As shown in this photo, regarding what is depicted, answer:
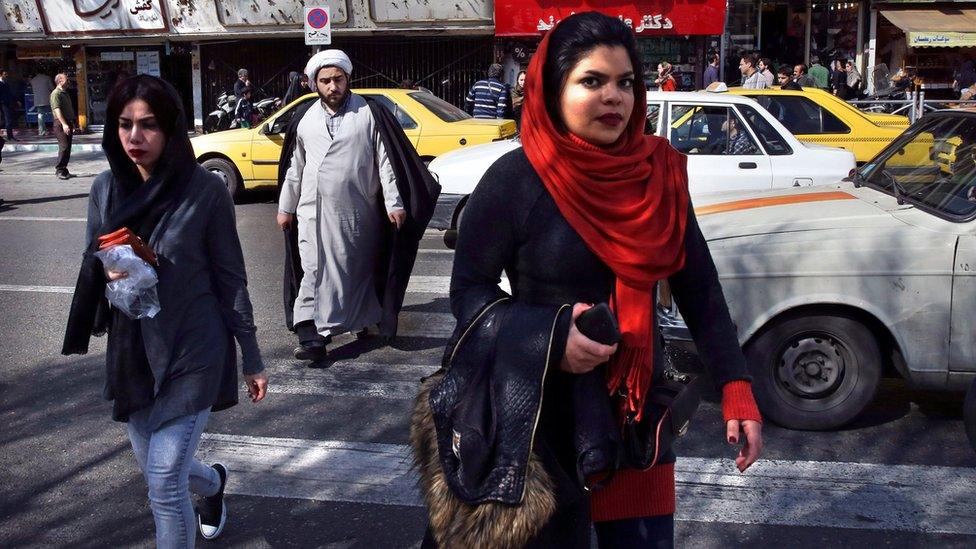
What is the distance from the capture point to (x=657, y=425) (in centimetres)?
247

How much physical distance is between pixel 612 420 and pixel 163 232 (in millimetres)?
1662

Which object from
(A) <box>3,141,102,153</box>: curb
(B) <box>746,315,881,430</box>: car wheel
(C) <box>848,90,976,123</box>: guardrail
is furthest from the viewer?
(A) <box>3,141,102,153</box>: curb

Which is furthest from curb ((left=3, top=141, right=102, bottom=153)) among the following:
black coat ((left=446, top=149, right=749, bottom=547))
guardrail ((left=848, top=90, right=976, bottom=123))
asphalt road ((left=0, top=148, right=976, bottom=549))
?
black coat ((left=446, top=149, right=749, bottom=547))

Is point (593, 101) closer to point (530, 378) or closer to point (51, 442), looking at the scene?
point (530, 378)

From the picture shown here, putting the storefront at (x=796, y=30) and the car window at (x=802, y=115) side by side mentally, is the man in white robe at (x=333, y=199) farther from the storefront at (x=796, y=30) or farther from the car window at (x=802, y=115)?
the storefront at (x=796, y=30)

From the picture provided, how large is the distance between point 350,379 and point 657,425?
411cm

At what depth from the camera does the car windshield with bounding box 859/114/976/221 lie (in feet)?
17.5

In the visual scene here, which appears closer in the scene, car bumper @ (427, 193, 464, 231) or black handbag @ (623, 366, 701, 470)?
black handbag @ (623, 366, 701, 470)

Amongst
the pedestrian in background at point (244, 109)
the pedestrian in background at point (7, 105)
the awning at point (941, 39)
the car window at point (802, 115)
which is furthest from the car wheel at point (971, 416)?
the pedestrian in background at point (7, 105)

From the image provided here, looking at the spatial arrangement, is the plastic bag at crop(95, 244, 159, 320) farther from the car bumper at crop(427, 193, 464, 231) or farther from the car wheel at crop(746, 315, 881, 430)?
the car bumper at crop(427, 193, 464, 231)

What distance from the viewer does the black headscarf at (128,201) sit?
3350mm

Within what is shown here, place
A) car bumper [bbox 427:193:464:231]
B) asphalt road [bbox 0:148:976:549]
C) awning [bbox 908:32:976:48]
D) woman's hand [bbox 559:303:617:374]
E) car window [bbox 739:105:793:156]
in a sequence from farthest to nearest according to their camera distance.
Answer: awning [bbox 908:32:976:48] < car bumper [bbox 427:193:464:231] < car window [bbox 739:105:793:156] < asphalt road [bbox 0:148:976:549] < woman's hand [bbox 559:303:617:374]

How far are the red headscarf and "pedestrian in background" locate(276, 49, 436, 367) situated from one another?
427 centimetres

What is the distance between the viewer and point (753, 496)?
461cm
